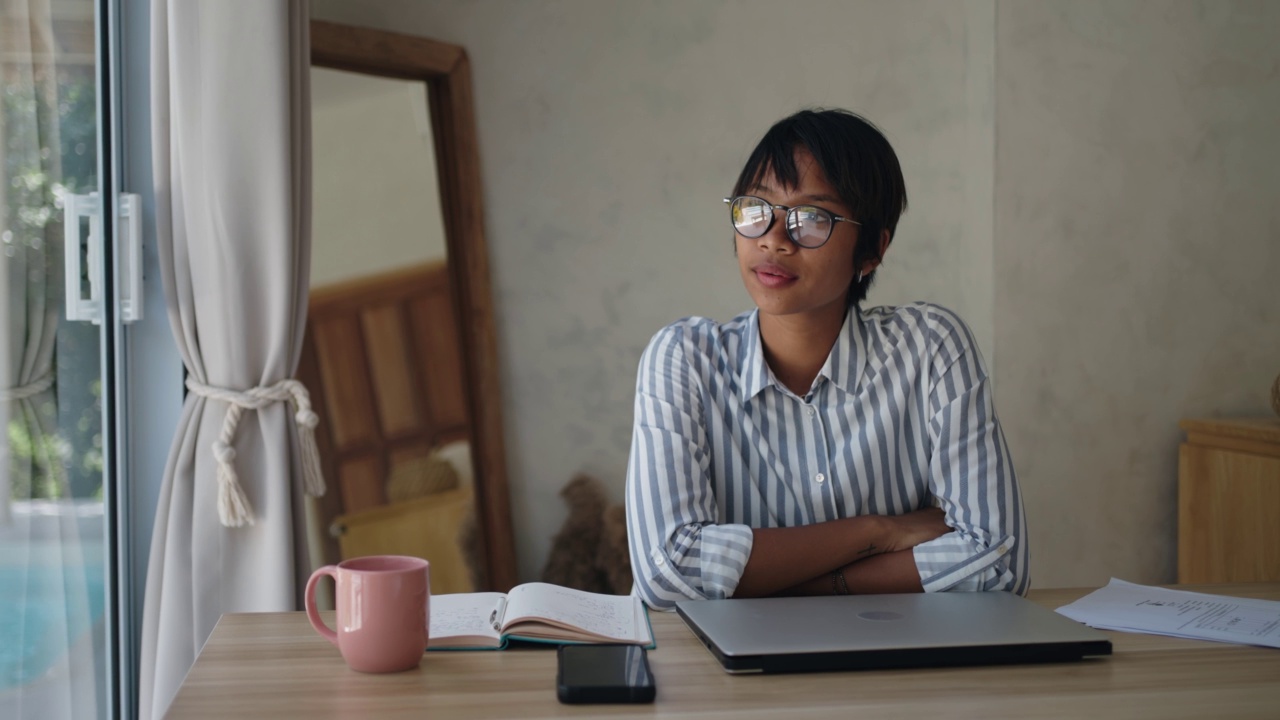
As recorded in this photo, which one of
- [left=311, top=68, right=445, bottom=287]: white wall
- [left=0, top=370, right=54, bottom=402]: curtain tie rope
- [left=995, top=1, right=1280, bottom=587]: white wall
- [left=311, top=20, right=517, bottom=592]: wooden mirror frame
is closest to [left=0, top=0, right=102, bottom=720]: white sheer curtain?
[left=0, top=370, right=54, bottom=402]: curtain tie rope

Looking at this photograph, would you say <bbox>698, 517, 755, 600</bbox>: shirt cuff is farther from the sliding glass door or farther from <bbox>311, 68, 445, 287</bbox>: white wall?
→ <bbox>311, 68, 445, 287</bbox>: white wall

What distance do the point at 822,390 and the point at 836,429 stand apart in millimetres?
67

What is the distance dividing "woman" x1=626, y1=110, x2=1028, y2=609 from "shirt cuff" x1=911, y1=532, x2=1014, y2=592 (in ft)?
0.11

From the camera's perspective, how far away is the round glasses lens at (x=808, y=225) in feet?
5.64

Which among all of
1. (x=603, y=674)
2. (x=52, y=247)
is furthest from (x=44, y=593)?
(x=603, y=674)

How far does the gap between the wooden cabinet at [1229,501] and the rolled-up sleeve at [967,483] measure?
1559 mm

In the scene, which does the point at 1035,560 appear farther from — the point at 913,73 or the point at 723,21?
the point at 723,21

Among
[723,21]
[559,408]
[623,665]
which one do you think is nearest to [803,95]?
[723,21]

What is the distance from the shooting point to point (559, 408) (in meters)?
3.23

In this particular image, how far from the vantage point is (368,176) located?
288 centimetres

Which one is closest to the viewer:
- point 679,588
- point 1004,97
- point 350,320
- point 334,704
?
point 334,704

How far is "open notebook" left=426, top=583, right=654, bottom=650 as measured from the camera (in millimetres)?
1175

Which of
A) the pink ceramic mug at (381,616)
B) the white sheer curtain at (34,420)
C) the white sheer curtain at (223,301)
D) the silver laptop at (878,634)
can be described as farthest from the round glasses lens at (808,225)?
the white sheer curtain at (34,420)

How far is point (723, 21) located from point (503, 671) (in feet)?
8.58
